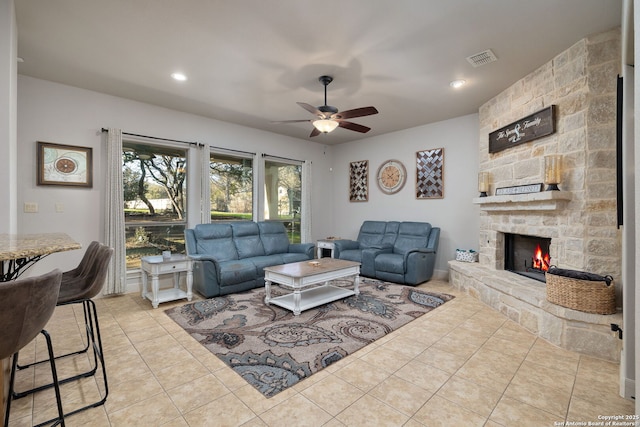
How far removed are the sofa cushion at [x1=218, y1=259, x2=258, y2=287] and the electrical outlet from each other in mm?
2233

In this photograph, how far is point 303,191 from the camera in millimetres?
6363

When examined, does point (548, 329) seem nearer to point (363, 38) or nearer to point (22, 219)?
point (363, 38)

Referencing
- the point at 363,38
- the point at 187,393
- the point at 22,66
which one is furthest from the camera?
the point at 22,66

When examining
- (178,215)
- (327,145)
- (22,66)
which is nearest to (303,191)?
(327,145)

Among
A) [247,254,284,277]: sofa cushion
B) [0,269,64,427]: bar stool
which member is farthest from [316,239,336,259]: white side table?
[0,269,64,427]: bar stool

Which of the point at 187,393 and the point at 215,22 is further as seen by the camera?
the point at 215,22

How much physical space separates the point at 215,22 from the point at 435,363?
3.26 meters

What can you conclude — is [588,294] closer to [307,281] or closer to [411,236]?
[307,281]

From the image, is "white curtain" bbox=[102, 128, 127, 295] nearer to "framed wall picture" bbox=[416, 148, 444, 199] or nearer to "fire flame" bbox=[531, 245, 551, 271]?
"framed wall picture" bbox=[416, 148, 444, 199]

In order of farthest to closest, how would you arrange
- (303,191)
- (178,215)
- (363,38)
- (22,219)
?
(303,191), (178,215), (22,219), (363,38)

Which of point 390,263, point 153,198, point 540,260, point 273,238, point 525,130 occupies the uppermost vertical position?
point 525,130

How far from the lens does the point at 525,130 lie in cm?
344

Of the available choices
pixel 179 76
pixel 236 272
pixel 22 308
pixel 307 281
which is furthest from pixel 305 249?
pixel 22 308

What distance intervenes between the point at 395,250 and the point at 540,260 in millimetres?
2234
